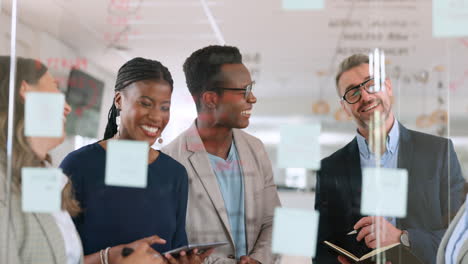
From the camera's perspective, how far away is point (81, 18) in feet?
5.88

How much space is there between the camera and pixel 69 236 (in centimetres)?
171

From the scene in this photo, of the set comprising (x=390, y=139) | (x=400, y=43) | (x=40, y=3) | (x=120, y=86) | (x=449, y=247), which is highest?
(x=40, y=3)

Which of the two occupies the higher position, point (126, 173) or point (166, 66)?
point (166, 66)

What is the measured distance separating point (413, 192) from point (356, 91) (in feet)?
1.20

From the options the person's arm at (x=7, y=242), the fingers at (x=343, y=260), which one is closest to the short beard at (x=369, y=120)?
the fingers at (x=343, y=260)

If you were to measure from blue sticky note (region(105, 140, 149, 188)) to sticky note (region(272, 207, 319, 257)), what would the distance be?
1.51 feet

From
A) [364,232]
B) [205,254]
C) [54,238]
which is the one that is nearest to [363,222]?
[364,232]

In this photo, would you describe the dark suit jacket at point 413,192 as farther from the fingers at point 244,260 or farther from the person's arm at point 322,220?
the fingers at point 244,260

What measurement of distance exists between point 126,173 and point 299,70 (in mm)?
652

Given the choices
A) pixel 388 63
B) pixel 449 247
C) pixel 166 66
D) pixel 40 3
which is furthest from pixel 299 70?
pixel 40 3

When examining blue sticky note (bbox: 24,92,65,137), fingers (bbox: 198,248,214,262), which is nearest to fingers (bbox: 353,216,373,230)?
fingers (bbox: 198,248,214,262)

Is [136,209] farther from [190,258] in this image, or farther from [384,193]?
Answer: [384,193]

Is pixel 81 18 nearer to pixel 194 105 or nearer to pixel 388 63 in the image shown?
pixel 194 105

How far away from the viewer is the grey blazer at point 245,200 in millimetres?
1682
